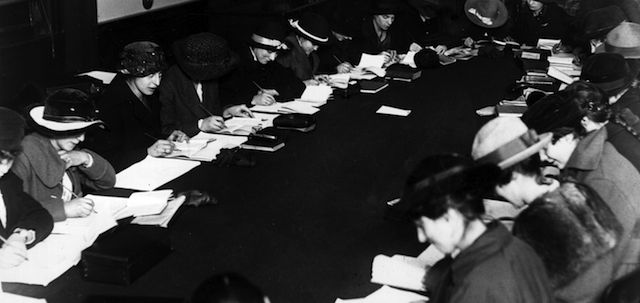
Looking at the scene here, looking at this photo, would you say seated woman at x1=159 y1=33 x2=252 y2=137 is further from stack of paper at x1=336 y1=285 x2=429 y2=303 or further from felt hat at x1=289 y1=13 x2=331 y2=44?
stack of paper at x1=336 y1=285 x2=429 y2=303

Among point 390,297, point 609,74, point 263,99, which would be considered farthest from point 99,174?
point 609,74

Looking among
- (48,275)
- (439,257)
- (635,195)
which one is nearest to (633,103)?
(635,195)

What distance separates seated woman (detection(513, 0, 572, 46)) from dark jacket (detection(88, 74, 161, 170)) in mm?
4546

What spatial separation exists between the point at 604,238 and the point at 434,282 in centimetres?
49

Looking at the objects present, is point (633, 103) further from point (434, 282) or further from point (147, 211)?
point (147, 211)

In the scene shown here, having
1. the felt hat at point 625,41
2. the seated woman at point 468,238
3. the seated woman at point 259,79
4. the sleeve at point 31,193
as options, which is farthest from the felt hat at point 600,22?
the sleeve at point 31,193

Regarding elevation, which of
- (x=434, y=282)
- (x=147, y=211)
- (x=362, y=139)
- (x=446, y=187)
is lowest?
(x=362, y=139)

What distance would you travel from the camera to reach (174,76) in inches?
158

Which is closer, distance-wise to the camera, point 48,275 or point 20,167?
point 48,275

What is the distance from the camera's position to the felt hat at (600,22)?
4.61 meters

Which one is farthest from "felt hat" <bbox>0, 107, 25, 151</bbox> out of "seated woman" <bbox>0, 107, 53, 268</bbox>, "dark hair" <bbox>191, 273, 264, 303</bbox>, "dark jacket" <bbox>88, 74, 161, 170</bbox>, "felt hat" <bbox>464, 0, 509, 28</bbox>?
"felt hat" <bbox>464, 0, 509, 28</bbox>

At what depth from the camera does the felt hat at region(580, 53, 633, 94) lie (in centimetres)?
306

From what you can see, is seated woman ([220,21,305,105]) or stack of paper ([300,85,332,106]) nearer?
seated woman ([220,21,305,105])

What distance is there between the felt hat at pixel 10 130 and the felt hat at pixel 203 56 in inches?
54.2
